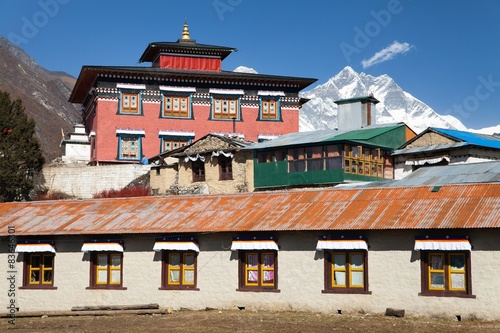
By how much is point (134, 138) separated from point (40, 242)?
30.2 metres

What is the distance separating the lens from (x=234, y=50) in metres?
70.1

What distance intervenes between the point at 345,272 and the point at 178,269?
657 cm

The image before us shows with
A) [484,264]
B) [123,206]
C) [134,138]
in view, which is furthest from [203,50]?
[484,264]

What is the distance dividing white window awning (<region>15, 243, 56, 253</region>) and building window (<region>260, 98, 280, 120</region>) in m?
34.8

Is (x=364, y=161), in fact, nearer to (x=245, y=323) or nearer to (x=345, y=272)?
(x=345, y=272)

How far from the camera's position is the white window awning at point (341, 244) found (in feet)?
91.8

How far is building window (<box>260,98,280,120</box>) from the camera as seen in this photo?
66250 millimetres

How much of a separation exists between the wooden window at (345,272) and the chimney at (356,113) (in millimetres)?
27765

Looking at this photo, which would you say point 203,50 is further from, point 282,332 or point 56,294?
point 282,332

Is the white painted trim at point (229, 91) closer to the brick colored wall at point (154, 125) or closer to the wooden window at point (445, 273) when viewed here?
the brick colored wall at point (154, 125)

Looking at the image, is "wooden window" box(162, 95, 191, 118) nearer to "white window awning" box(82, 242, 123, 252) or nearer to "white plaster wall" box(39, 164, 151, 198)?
"white plaster wall" box(39, 164, 151, 198)

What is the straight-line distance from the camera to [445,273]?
88.3ft

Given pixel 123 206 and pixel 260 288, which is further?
pixel 123 206

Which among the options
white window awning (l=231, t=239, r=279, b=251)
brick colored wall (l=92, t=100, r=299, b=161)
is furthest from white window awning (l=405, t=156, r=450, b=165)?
white window awning (l=231, t=239, r=279, b=251)
